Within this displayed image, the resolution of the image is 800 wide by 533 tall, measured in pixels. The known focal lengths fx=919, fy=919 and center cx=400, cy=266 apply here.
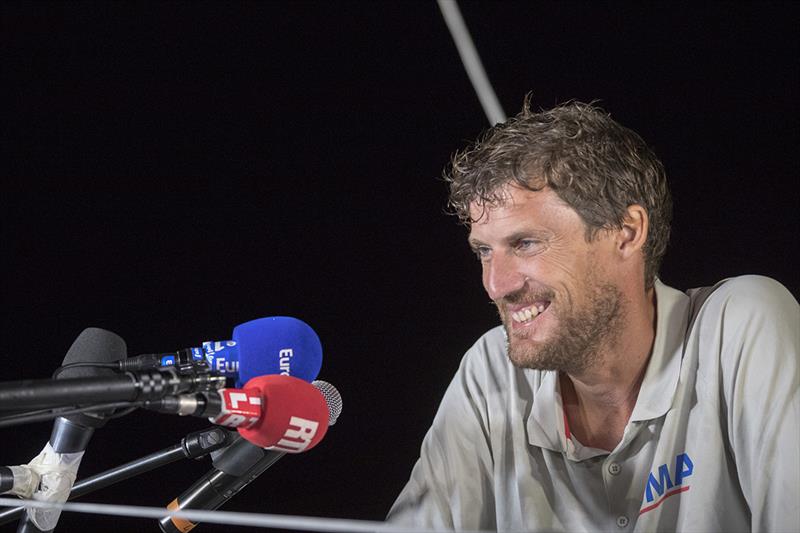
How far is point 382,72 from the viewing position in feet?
8.43

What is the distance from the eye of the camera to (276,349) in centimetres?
131

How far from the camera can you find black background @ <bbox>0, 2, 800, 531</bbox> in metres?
2.24

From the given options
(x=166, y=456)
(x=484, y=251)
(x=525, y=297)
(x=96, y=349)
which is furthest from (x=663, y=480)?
(x=96, y=349)

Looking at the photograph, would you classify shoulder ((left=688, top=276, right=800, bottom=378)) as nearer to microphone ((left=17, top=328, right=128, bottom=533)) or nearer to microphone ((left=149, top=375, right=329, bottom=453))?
microphone ((left=149, top=375, right=329, bottom=453))

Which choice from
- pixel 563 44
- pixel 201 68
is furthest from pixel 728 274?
pixel 201 68

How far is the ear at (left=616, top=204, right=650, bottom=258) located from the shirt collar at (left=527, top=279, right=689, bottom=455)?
9 centimetres

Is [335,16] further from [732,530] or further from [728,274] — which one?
[732,530]

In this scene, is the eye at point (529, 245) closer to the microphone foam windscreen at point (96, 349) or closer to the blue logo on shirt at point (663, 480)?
the blue logo on shirt at point (663, 480)

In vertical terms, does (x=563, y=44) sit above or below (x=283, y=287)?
above

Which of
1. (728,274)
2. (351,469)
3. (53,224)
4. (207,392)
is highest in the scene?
(53,224)

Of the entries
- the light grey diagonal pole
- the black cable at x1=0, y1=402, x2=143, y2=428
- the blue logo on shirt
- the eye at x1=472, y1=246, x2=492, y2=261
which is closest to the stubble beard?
the eye at x1=472, y1=246, x2=492, y2=261

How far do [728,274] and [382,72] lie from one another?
1.07 metres

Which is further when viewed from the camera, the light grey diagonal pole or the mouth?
the light grey diagonal pole

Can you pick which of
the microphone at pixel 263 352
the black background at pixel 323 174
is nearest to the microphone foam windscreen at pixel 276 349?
the microphone at pixel 263 352
